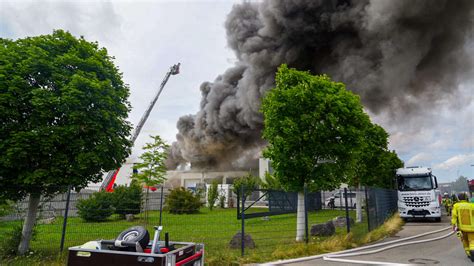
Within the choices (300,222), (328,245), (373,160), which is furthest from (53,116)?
(373,160)

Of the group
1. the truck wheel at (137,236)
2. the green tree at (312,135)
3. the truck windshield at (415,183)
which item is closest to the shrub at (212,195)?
the truck windshield at (415,183)

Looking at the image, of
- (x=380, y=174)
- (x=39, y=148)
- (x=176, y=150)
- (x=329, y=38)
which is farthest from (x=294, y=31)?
(x=176, y=150)

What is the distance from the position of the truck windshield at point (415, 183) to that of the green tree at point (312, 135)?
379 inches

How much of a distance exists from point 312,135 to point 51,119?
778 cm

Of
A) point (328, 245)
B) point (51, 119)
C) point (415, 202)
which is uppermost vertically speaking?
point (51, 119)

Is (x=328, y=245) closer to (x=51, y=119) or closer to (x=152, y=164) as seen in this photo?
(x=51, y=119)

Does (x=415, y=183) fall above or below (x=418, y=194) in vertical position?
above

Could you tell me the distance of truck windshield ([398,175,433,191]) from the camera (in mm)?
17523

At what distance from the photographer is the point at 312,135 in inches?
404

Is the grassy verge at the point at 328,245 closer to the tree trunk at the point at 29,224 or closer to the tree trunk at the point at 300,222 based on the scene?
the tree trunk at the point at 300,222

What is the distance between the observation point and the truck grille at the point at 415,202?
17.0 m

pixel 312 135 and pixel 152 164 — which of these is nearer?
pixel 312 135

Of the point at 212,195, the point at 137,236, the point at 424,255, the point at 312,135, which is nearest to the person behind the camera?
the point at 137,236

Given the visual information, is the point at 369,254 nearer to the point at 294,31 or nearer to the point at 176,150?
the point at 294,31
